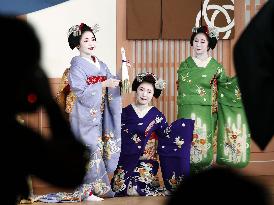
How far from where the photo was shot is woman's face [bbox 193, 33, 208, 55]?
228 inches

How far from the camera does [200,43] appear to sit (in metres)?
5.80

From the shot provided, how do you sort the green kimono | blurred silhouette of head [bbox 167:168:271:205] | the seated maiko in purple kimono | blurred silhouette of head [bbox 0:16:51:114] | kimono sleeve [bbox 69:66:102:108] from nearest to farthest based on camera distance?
blurred silhouette of head [bbox 167:168:271:205]
blurred silhouette of head [bbox 0:16:51:114]
kimono sleeve [bbox 69:66:102:108]
the seated maiko in purple kimono
the green kimono

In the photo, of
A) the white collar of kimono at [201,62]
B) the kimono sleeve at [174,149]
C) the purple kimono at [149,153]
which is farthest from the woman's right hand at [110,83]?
the white collar of kimono at [201,62]

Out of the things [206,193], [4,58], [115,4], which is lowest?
[206,193]

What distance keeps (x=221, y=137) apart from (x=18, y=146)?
4.66 m

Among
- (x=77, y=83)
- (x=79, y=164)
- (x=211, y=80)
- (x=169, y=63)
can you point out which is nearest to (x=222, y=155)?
(x=211, y=80)

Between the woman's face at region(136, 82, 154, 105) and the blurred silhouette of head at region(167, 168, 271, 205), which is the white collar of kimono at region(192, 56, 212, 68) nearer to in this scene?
the woman's face at region(136, 82, 154, 105)

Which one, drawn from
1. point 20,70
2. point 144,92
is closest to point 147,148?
point 144,92

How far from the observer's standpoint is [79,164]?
54.8 inches

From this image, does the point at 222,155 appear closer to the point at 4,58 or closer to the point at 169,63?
the point at 169,63

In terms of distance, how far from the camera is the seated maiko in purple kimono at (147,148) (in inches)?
220

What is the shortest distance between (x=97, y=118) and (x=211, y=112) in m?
1.16

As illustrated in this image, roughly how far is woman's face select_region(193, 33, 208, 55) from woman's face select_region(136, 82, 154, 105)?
604 millimetres

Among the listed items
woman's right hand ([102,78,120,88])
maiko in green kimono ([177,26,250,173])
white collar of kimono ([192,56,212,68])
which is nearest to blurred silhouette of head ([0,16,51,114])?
woman's right hand ([102,78,120,88])
